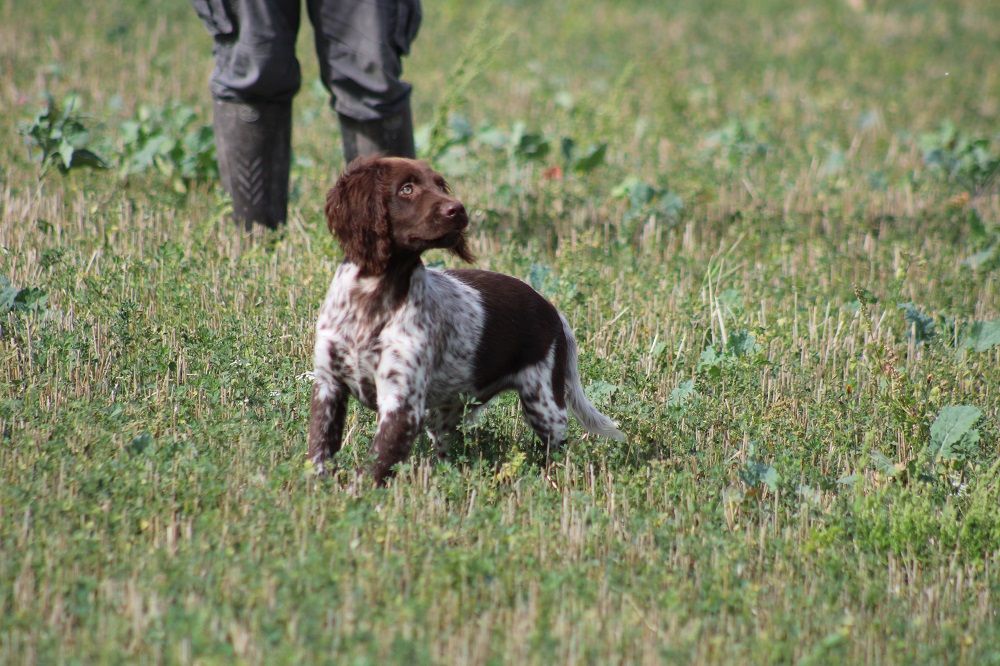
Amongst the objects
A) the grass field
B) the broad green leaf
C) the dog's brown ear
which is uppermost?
the dog's brown ear

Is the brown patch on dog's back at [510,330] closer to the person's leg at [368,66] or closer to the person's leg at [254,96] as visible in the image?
the person's leg at [368,66]

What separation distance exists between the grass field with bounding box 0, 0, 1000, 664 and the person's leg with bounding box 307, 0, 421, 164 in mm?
673

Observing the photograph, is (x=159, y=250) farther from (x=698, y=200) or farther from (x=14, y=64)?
(x=14, y=64)

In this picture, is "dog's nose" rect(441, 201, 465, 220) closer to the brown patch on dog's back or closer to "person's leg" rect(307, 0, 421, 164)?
the brown patch on dog's back

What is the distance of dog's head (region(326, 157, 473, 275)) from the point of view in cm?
416

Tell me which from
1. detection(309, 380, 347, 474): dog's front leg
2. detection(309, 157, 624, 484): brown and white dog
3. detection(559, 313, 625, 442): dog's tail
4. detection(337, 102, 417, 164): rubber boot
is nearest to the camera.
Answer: detection(309, 157, 624, 484): brown and white dog

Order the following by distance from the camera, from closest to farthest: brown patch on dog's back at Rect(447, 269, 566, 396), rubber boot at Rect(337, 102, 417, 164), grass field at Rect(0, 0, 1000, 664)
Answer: grass field at Rect(0, 0, 1000, 664) < brown patch on dog's back at Rect(447, 269, 566, 396) < rubber boot at Rect(337, 102, 417, 164)

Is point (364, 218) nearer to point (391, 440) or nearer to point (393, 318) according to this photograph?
point (393, 318)

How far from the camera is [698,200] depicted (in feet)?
27.5

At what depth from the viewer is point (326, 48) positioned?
6387 mm

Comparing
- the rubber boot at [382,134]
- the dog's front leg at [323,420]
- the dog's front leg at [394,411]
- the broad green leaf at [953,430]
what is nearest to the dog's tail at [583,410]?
the dog's front leg at [394,411]

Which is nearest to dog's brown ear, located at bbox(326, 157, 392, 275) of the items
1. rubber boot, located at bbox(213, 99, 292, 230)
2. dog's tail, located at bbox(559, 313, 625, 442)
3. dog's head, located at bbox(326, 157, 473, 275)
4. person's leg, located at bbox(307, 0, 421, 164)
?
dog's head, located at bbox(326, 157, 473, 275)

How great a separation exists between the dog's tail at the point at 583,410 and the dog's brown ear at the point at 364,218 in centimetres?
105

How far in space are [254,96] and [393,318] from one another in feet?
8.72
